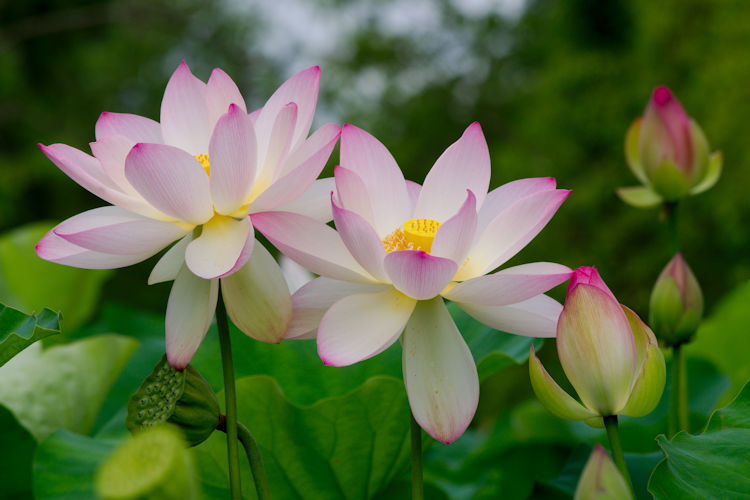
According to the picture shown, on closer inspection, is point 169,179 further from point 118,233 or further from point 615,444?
point 615,444

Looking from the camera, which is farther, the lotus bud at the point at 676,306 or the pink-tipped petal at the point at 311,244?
the lotus bud at the point at 676,306

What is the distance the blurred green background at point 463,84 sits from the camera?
9.50ft

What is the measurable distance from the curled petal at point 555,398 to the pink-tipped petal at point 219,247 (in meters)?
0.14

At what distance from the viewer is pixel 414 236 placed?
0.39 meters

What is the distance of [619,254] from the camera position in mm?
3098

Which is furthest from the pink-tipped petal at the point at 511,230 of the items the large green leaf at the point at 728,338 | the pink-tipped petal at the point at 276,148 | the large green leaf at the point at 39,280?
the large green leaf at the point at 39,280

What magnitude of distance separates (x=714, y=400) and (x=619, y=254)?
2.46 m

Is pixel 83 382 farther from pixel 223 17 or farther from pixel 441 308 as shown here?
pixel 223 17

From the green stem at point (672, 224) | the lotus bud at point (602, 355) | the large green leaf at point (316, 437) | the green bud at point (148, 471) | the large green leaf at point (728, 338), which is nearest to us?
the green bud at point (148, 471)

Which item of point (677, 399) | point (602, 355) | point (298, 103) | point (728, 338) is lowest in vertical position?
point (728, 338)

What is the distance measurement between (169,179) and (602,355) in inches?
8.3

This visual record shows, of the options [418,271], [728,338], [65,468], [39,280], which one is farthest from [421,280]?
[39,280]

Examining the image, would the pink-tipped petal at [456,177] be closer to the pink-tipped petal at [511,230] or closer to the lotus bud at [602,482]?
the pink-tipped petal at [511,230]

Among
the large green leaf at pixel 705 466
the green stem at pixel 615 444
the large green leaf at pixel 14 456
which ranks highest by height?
the green stem at pixel 615 444
